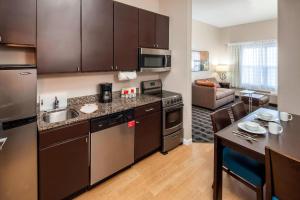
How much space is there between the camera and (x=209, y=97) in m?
5.33

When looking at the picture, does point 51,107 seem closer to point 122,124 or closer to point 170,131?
point 122,124

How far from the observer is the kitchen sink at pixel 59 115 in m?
2.04

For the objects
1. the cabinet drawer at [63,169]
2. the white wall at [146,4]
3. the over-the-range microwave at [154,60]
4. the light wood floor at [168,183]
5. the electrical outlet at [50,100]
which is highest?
the white wall at [146,4]

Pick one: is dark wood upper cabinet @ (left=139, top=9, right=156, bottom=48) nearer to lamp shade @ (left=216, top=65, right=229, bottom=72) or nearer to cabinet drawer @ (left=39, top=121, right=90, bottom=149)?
cabinet drawer @ (left=39, top=121, right=90, bottom=149)

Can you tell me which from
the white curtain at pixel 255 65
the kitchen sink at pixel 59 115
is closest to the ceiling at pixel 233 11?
the white curtain at pixel 255 65

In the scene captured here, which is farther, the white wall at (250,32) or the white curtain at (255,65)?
the white curtain at (255,65)

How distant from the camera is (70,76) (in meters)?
2.36

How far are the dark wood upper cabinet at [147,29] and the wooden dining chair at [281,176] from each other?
2.21 metres

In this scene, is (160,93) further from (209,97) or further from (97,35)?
(209,97)

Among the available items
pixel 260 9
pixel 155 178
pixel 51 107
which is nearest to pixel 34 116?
pixel 51 107

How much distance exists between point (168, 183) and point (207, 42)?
584 centimetres

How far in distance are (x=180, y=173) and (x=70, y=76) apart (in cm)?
→ 193

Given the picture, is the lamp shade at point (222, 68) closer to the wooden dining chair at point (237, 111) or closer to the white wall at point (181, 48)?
the white wall at point (181, 48)

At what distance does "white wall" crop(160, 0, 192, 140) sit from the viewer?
2893mm
